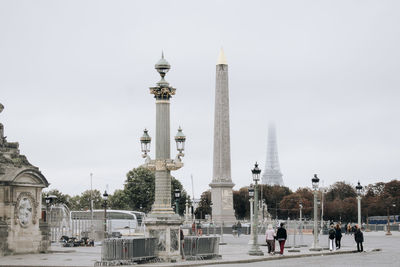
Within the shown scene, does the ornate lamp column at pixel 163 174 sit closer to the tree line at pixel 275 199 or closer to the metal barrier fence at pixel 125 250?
the metal barrier fence at pixel 125 250

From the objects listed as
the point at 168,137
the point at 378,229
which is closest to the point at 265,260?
the point at 168,137

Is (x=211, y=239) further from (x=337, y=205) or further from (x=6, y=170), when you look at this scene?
(x=337, y=205)

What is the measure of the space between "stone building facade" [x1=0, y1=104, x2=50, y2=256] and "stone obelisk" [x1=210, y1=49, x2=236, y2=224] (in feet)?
137

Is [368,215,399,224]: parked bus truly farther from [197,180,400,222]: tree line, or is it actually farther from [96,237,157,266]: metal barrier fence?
[96,237,157,266]: metal barrier fence

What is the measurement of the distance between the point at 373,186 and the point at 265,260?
115 meters

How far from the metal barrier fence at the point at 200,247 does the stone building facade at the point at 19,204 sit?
758 cm

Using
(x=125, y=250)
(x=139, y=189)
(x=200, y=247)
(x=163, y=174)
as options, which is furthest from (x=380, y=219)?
(x=125, y=250)

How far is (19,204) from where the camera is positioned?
33.8m

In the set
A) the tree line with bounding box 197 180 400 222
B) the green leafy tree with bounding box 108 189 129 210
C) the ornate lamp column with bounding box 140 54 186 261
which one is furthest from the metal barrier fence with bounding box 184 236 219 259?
the tree line with bounding box 197 180 400 222

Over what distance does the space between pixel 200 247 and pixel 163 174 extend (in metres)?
3.88

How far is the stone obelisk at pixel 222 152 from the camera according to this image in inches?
2987

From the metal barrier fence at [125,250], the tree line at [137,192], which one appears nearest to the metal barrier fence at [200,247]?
the metal barrier fence at [125,250]

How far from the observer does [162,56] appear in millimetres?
30797

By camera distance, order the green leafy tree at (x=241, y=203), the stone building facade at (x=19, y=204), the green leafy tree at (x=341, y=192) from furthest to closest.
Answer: the green leafy tree at (x=341, y=192) → the green leafy tree at (x=241, y=203) → the stone building facade at (x=19, y=204)
